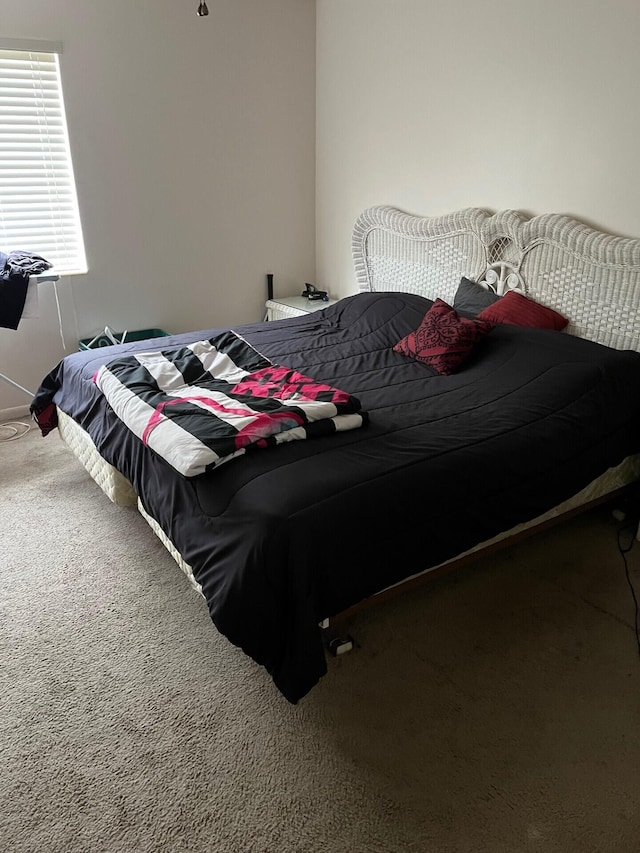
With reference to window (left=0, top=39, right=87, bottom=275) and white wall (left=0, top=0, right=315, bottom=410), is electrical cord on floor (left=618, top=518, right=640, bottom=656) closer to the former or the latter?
white wall (left=0, top=0, right=315, bottom=410)

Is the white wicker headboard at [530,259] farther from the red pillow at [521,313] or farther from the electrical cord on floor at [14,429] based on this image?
the electrical cord on floor at [14,429]

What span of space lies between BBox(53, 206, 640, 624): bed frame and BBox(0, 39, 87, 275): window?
1229 millimetres

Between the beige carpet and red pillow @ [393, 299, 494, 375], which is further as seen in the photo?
red pillow @ [393, 299, 494, 375]

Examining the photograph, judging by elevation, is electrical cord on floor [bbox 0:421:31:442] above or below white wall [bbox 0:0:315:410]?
below

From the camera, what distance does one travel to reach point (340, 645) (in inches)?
75.9

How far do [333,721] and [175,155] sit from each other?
3252mm

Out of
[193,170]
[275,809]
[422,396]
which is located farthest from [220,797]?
[193,170]

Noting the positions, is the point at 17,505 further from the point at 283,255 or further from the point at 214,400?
the point at 283,255

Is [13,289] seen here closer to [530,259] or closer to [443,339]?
[443,339]

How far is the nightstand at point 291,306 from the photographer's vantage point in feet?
13.1

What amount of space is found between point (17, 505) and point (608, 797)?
96.4 inches

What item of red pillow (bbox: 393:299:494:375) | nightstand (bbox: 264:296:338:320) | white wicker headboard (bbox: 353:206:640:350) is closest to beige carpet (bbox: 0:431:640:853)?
red pillow (bbox: 393:299:494:375)

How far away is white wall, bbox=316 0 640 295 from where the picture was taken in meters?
2.58

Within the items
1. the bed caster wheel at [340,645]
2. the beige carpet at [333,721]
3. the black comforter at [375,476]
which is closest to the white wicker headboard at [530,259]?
the black comforter at [375,476]
